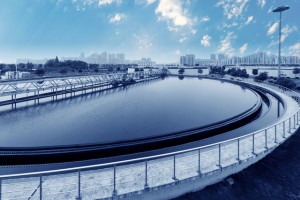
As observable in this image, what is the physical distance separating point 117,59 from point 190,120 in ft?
230

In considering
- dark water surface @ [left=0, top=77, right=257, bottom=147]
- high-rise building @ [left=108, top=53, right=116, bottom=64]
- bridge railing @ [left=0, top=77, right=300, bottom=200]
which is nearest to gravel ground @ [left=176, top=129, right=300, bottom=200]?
bridge railing @ [left=0, top=77, right=300, bottom=200]

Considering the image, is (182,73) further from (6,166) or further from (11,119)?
(6,166)

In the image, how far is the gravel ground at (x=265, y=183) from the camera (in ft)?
9.72

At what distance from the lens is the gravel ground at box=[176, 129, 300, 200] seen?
2.96m

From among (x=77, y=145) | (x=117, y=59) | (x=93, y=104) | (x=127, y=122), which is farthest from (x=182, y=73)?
(x=117, y=59)

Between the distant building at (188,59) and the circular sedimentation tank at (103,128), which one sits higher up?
the distant building at (188,59)

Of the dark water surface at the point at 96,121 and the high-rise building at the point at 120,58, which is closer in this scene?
the dark water surface at the point at 96,121

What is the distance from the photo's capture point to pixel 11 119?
6.89 m

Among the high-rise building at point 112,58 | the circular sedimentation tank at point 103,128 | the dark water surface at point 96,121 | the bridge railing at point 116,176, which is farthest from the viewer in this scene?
the high-rise building at point 112,58

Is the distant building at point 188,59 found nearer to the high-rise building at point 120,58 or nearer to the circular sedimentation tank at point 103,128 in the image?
the high-rise building at point 120,58

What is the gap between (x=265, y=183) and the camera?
3.23 m

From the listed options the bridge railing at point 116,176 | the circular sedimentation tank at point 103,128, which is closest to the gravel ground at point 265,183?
the bridge railing at point 116,176

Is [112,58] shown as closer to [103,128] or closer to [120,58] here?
[120,58]

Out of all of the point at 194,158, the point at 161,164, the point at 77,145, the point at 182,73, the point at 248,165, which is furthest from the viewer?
the point at 182,73
